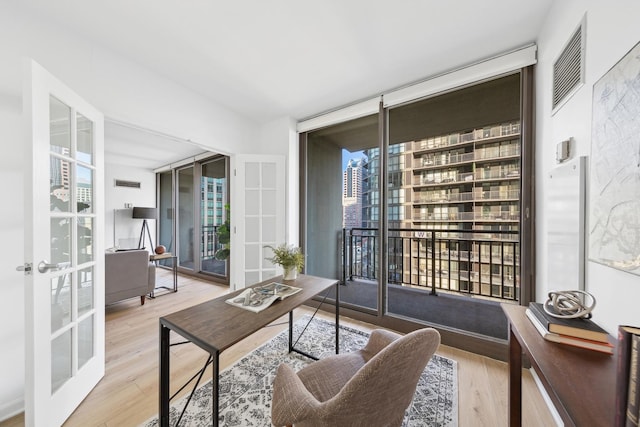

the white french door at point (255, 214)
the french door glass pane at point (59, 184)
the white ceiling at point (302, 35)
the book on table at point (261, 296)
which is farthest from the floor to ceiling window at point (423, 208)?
the french door glass pane at point (59, 184)

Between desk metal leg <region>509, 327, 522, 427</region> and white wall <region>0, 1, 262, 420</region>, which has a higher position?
white wall <region>0, 1, 262, 420</region>

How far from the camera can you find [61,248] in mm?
1396

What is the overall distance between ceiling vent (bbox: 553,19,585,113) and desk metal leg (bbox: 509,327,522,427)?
53.1 inches

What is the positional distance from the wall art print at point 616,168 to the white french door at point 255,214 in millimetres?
2674

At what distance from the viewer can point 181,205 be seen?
5.18 meters

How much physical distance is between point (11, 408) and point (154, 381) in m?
0.72

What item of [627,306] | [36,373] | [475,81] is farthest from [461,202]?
→ [36,373]

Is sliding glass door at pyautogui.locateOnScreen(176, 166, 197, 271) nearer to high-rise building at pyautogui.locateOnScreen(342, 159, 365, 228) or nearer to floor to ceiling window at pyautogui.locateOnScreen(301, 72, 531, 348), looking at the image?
floor to ceiling window at pyautogui.locateOnScreen(301, 72, 531, 348)

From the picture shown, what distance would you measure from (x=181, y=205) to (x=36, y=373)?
4.52 m

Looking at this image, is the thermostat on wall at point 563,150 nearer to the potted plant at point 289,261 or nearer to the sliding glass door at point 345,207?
the sliding glass door at point 345,207

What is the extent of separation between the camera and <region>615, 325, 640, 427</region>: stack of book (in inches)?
17.0

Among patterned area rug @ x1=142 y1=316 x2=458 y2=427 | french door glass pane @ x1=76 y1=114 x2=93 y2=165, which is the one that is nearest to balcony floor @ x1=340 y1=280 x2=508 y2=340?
patterned area rug @ x1=142 y1=316 x2=458 y2=427

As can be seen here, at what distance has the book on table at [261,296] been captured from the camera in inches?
53.7

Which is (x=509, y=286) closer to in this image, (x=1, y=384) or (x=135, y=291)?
(x=1, y=384)
